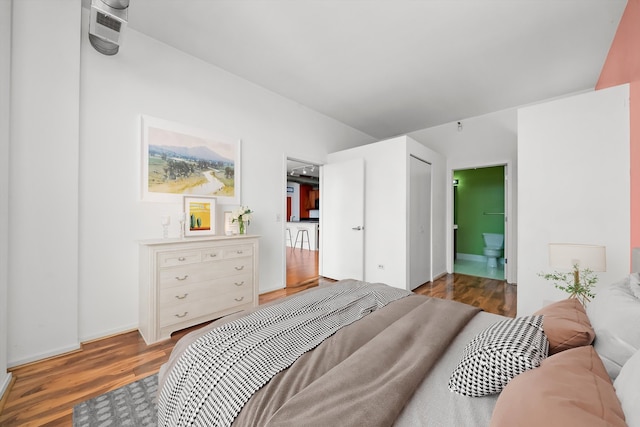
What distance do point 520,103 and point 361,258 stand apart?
349 cm

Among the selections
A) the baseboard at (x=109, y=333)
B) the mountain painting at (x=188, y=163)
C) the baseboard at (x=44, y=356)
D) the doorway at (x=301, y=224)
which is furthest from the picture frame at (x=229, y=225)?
the baseboard at (x=44, y=356)

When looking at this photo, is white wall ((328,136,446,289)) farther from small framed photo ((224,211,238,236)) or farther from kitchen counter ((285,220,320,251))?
kitchen counter ((285,220,320,251))

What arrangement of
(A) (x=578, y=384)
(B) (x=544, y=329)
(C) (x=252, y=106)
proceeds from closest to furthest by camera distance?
(A) (x=578, y=384) < (B) (x=544, y=329) < (C) (x=252, y=106)

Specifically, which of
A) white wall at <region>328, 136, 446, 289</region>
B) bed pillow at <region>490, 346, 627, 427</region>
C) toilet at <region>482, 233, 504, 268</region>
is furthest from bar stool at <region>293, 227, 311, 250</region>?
bed pillow at <region>490, 346, 627, 427</region>

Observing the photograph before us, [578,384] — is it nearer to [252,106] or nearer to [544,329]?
[544,329]

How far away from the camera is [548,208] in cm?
248

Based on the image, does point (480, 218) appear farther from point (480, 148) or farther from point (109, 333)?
point (109, 333)

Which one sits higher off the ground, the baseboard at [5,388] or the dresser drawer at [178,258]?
the dresser drawer at [178,258]

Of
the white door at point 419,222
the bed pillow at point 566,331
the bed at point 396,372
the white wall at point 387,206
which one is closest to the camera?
the bed at point 396,372

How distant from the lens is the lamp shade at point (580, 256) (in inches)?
76.5

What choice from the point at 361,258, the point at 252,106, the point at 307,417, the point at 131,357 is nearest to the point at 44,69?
the point at 252,106

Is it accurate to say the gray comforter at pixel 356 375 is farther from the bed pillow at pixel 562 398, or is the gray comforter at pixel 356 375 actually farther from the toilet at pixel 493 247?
the toilet at pixel 493 247

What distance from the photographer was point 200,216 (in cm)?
281

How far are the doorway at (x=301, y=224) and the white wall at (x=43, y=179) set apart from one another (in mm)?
2370
